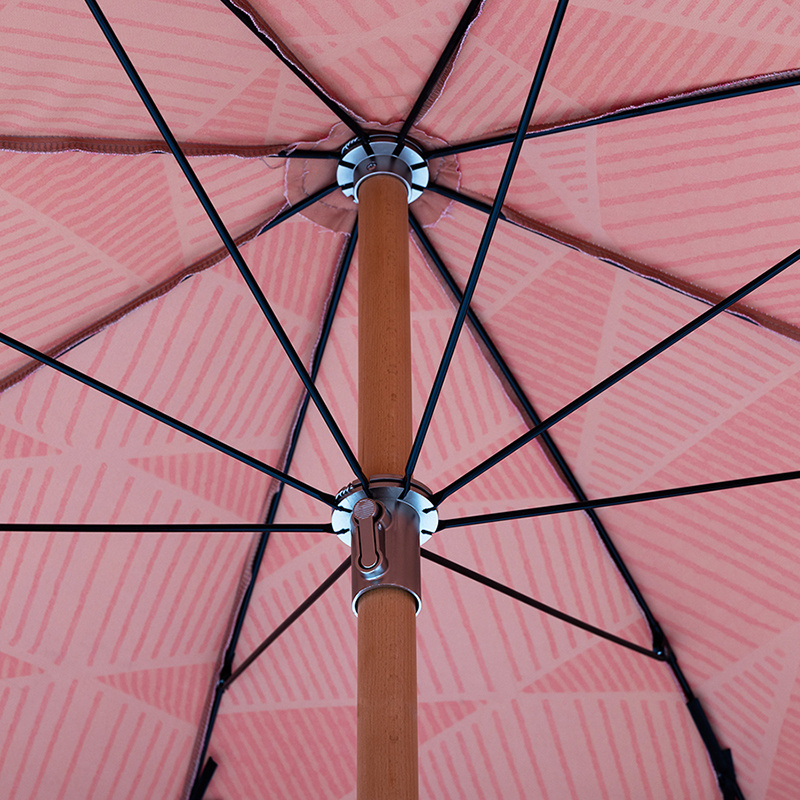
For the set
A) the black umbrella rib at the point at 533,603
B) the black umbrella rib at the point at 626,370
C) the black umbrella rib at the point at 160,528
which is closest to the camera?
the black umbrella rib at the point at 626,370

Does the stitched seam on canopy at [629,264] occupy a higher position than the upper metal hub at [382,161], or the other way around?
the upper metal hub at [382,161]

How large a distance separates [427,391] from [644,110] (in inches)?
50.9

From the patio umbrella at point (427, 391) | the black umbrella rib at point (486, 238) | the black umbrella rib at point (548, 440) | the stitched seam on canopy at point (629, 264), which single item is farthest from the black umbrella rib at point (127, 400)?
the stitched seam on canopy at point (629, 264)

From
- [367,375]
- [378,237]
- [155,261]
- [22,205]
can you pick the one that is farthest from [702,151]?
[22,205]

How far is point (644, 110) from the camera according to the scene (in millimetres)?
3615

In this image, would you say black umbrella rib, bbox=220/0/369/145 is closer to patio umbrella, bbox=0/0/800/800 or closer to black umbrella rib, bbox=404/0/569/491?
patio umbrella, bbox=0/0/800/800

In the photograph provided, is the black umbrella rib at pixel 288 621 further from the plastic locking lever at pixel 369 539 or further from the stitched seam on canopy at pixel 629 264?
the stitched seam on canopy at pixel 629 264

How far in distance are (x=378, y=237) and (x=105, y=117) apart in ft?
2.94

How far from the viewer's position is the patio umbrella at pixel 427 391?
140 inches

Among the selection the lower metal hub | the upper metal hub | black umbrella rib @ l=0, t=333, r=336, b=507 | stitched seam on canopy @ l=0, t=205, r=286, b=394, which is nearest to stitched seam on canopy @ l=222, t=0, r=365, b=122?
the upper metal hub

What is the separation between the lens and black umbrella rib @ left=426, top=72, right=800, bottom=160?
3479mm

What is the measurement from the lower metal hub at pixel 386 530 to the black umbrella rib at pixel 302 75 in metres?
1.23

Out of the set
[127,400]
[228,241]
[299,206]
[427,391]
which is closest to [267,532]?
[427,391]

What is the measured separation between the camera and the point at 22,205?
3721mm
